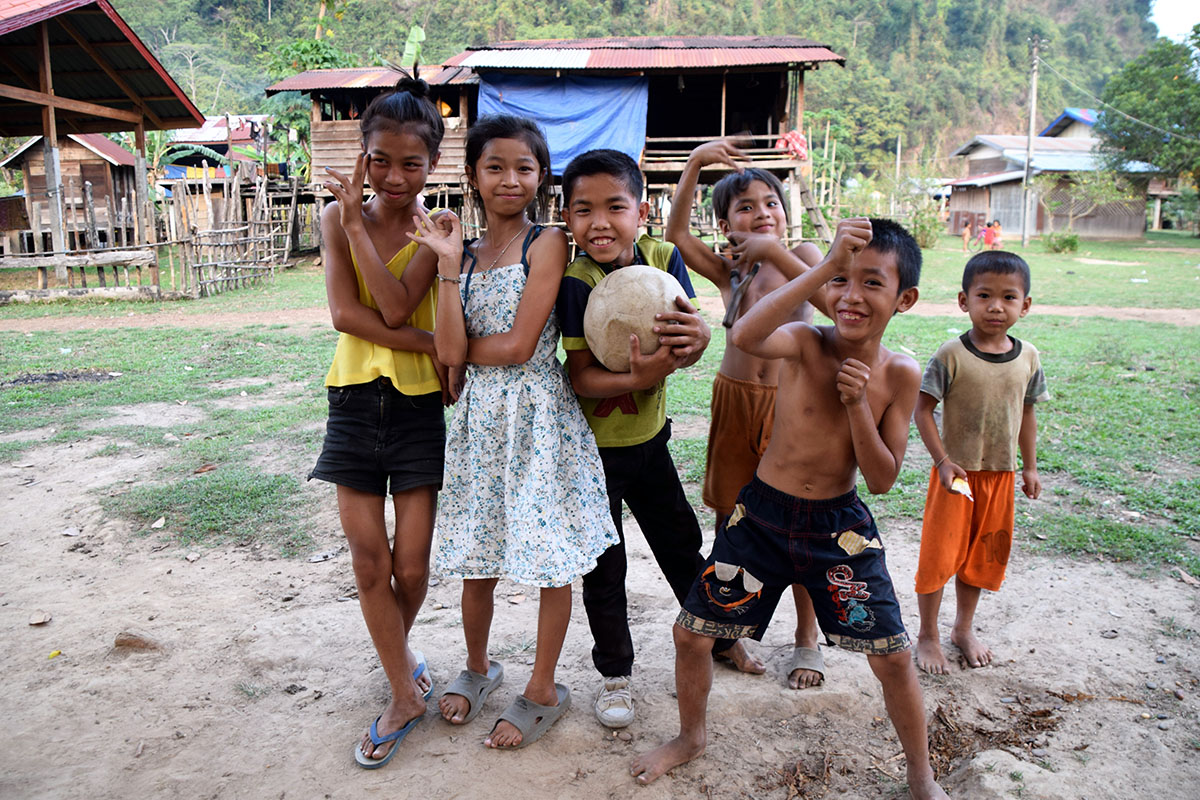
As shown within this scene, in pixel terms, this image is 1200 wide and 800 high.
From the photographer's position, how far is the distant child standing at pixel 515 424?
90.1 inches

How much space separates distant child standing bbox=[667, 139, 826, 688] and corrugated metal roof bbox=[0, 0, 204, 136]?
43.0 feet

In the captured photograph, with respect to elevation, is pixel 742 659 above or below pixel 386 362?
below

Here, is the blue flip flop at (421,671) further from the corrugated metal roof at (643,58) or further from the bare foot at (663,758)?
the corrugated metal roof at (643,58)

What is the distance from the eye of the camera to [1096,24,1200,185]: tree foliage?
29.9 metres

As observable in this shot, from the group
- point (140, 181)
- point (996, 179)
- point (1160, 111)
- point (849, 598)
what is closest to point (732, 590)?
point (849, 598)

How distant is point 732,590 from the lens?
2.20m

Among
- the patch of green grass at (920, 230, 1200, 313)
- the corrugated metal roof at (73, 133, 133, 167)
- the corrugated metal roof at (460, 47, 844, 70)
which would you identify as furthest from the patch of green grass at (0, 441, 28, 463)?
the corrugated metal roof at (73, 133, 133, 167)

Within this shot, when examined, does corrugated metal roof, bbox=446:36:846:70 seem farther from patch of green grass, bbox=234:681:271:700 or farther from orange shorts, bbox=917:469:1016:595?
patch of green grass, bbox=234:681:271:700

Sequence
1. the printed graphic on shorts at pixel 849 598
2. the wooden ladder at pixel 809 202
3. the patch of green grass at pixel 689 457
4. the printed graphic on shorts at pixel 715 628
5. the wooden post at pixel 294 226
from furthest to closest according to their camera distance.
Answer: the wooden post at pixel 294 226 → the wooden ladder at pixel 809 202 → the patch of green grass at pixel 689 457 → the printed graphic on shorts at pixel 715 628 → the printed graphic on shorts at pixel 849 598

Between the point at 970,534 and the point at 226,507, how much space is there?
141 inches

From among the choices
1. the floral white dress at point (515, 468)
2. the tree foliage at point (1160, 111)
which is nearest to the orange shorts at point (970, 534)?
the floral white dress at point (515, 468)

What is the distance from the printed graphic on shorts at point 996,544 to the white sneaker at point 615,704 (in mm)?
1343

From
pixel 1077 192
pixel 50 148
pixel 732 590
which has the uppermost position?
pixel 1077 192

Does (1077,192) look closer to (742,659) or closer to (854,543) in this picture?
(742,659)
